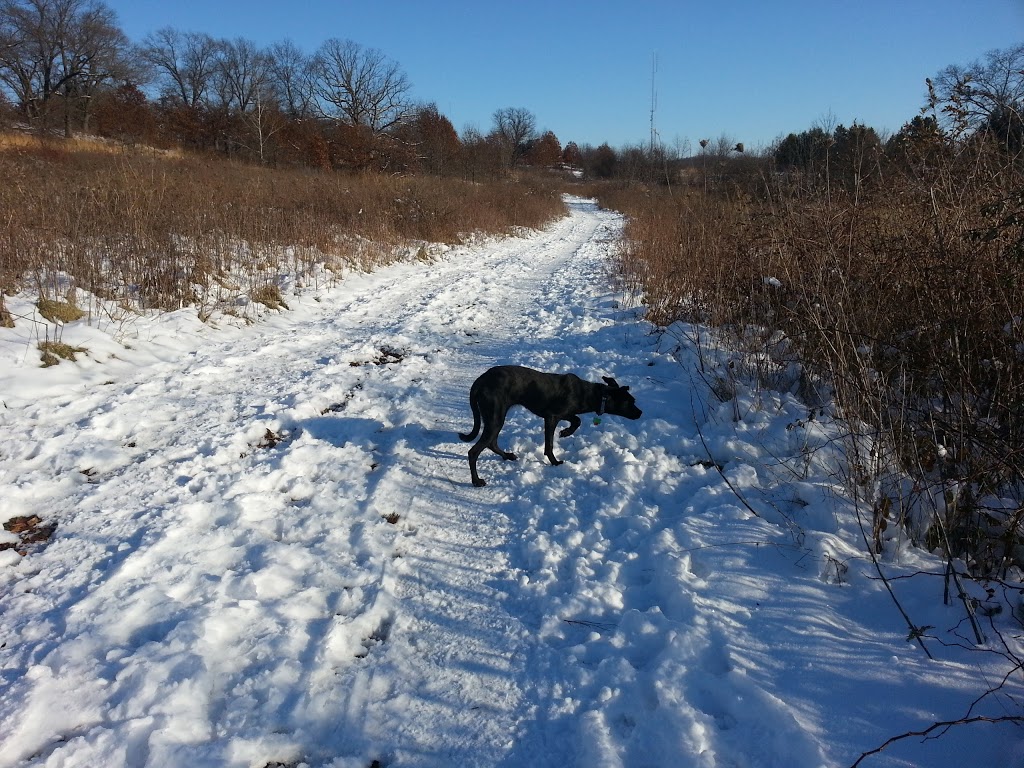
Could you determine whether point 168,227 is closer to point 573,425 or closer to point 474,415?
point 474,415

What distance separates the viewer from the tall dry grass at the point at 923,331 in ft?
8.29

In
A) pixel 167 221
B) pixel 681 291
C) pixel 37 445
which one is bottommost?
pixel 37 445

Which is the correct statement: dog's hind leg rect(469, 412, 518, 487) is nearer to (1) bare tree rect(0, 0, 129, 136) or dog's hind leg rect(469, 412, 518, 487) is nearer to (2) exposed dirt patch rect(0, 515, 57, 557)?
(2) exposed dirt patch rect(0, 515, 57, 557)

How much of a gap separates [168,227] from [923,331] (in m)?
9.74

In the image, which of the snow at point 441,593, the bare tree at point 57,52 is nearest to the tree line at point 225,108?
the bare tree at point 57,52

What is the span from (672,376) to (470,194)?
19.3 meters

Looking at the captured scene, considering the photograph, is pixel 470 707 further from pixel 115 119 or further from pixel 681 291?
pixel 115 119

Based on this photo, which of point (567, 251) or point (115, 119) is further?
point (115, 119)

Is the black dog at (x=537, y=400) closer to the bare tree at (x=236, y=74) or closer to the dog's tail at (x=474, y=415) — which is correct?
the dog's tail at (x=474, y=415)

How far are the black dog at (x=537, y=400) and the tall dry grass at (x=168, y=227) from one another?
553 centimetres

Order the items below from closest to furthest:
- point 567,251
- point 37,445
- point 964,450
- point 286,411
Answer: point 964,450 < point 37,445 < point 286,411 < point 567,251

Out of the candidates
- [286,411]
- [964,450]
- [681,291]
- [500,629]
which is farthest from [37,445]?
[681,291]

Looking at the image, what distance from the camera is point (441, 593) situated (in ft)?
8.52

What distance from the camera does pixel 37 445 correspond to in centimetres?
356
